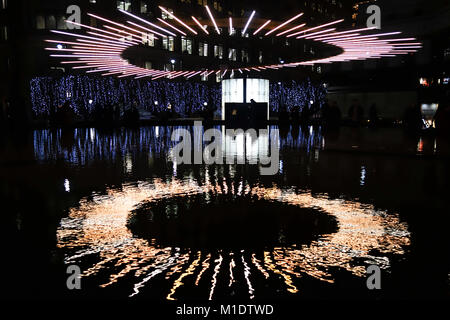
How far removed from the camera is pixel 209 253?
5.20 metres

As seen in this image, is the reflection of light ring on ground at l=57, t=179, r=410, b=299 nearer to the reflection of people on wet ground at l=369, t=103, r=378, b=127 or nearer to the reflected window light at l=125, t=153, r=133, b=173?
the reflected window light at l=125, t=153, r=133, b=173

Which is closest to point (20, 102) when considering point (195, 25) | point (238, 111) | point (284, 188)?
point (238, 111)

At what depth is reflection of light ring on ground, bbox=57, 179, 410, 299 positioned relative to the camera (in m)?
4.58

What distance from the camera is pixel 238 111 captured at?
4031 centimetres

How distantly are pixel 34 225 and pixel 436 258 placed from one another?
4738 mm

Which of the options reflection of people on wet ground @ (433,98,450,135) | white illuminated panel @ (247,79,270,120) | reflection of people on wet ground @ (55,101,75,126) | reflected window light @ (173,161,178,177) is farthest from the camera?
white illuminated panel @ (247,79,270,120)

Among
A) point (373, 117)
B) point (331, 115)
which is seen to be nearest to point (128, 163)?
point (331, 115)

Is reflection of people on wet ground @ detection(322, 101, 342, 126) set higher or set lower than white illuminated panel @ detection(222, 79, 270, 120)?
lower

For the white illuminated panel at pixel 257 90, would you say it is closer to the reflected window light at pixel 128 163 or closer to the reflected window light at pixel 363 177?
the reflected window light at pixel 128 163

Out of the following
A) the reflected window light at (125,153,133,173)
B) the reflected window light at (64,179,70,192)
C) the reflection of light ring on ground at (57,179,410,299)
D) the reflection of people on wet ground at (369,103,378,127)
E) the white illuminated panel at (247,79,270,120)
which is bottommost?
the reflected window light at (125,153,133,173)

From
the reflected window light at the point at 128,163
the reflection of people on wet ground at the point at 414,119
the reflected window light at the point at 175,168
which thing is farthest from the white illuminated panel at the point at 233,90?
the reflected window light at the point at 175,168

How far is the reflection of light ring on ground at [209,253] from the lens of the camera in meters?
4.58

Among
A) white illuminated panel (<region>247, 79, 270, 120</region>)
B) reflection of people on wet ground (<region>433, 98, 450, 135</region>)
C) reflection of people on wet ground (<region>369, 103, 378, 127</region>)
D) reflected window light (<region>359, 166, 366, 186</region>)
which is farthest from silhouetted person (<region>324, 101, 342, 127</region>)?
reflected window light (<region>359, 166, 366, 186</region>)
